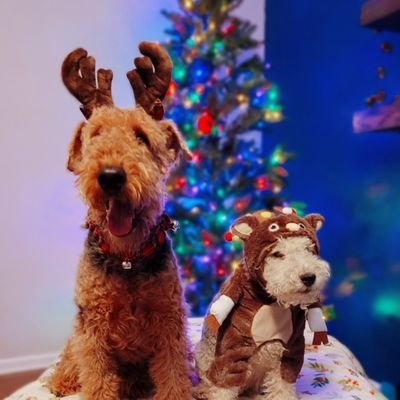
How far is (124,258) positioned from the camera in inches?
42.2

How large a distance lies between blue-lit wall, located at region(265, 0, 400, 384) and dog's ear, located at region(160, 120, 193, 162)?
1.48 metres

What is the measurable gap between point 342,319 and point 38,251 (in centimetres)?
170

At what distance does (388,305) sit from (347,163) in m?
0.75

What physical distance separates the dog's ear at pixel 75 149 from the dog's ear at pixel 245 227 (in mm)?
375

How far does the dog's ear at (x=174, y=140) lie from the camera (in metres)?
1.13

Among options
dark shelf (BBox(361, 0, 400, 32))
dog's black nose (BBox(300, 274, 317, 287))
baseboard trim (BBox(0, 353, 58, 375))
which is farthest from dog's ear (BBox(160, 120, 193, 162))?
baseboard trim (BBox(0, 353, 58, 375))

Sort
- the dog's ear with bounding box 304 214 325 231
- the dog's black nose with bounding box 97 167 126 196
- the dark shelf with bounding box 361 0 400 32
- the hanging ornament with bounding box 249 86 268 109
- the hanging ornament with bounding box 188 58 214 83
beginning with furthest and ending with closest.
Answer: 1. the hanging ornament with bounding box 249 86 268 109
2. the hanging ornament with bounding box 188 58 214 83
3. the dark shelf with bounding box 361 0 400 32
4. the dog's ear with bounding box 304 214 325 231
5. the dog's black nose with bounding box 97 167 126 196

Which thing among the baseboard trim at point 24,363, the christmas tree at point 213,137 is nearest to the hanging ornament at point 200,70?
the christmas tree at point 213,137

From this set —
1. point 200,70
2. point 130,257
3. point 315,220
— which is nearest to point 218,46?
point 200,70

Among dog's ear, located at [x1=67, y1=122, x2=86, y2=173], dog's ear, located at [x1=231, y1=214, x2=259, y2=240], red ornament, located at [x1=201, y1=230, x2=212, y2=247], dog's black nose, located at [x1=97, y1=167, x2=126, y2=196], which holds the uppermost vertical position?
dog's ear, located at [x1=67, y1=122, x2=86, y2=173]

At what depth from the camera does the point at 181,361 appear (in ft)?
3.68

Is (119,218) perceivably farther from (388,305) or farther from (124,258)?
(388,305)

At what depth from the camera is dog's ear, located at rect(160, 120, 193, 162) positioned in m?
1.13

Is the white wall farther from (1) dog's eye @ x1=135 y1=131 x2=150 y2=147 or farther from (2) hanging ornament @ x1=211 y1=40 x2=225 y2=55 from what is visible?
(1) dog's eye @ x1=135 y1=131 x2=150 y2=147
